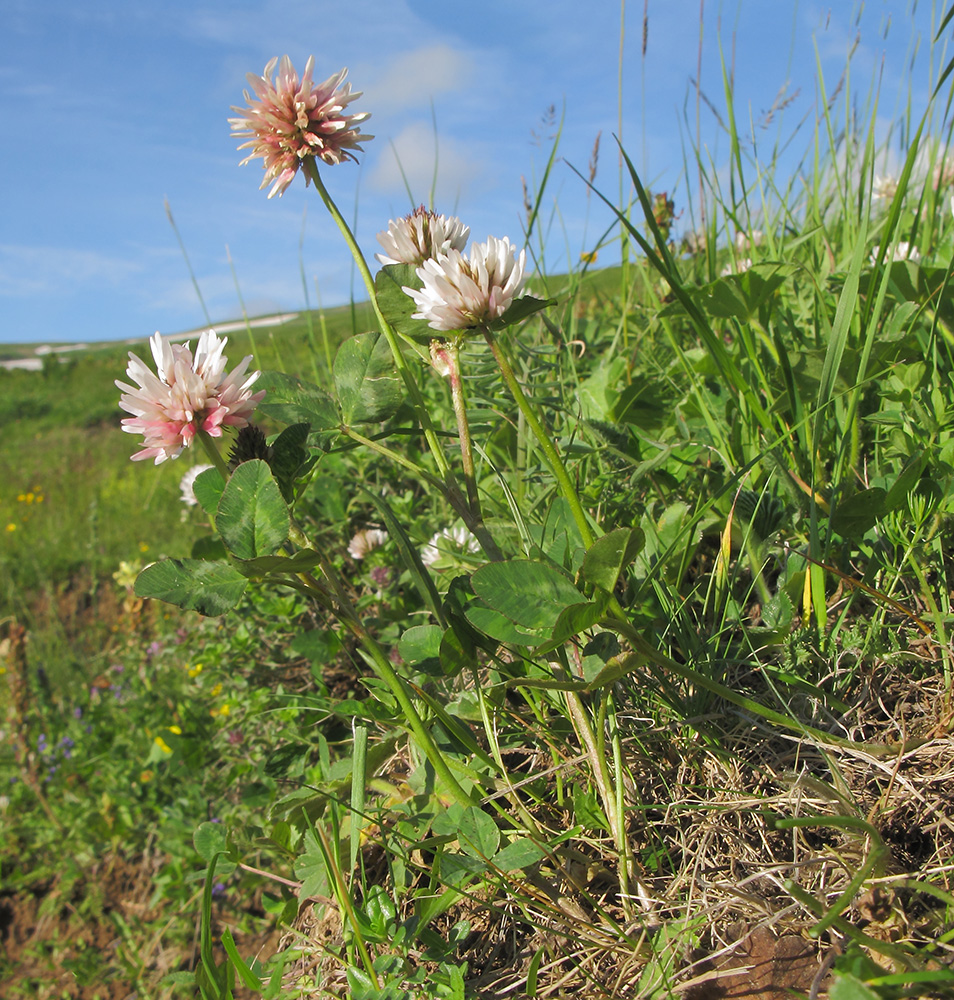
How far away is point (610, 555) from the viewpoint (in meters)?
0.77

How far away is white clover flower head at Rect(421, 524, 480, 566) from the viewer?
4.80 ft

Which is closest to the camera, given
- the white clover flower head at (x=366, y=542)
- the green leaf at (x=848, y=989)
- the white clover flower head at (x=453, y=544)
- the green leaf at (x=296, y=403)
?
the green leaf at (x=848, y=989)

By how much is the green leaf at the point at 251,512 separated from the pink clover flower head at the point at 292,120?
55 centimetres

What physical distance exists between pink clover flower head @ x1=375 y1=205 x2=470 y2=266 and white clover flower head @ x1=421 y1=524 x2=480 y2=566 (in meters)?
0.57

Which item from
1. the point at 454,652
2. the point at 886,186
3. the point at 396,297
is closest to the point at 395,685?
the point at 454,652

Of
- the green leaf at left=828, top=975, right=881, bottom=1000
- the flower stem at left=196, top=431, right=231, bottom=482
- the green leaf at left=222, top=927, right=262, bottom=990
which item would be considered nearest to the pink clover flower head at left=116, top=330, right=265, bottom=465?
the flower stem at left=196, top=431, right=231, bottom=482

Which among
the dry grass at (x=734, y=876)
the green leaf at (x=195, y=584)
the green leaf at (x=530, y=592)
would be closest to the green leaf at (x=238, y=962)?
the dry grass at (x=734, y=876)

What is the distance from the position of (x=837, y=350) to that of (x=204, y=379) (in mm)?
944

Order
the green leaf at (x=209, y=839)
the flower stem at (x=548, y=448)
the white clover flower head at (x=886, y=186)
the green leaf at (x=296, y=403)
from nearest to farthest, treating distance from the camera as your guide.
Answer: the flower stem at (x=548, y=448) → the green leaf at (x=296, y=403) → the green leaf at (x=209, y=839) → the white clover flower head at (x=886, y=186)

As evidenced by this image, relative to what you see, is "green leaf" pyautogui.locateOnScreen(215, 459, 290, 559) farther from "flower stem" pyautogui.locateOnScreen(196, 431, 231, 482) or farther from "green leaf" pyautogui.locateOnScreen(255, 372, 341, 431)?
"green leaf" pyautogui.locateOnScreen(255, 372, 341, 431)

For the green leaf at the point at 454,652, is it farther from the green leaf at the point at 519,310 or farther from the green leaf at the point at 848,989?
the green leaf at the point at 848,989

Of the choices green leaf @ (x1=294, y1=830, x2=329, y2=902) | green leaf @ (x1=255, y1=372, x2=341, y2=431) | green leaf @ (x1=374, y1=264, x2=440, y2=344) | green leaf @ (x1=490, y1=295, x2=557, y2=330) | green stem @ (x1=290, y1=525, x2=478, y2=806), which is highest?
green leaf @ (x1=374, y1=264, x2=440, y2=344)

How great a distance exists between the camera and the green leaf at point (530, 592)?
0.81 meters

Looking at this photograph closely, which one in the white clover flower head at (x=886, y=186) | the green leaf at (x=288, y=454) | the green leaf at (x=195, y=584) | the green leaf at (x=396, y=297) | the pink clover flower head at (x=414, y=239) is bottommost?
the green leaf at (x=195, y=584)
